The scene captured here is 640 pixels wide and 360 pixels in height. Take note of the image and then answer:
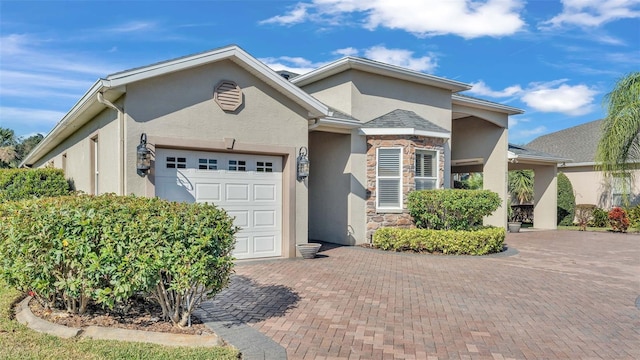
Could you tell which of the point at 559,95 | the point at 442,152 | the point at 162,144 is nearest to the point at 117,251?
the point at 162,144

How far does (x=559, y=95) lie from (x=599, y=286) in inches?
1228

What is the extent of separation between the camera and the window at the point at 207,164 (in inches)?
357

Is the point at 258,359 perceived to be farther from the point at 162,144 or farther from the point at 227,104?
the point at 227,104

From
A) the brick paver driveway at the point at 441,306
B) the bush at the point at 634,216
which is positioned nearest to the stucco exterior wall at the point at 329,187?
the brick paver driveway at the point at 441,306

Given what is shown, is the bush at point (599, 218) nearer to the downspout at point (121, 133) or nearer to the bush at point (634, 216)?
the bush at point (634, 216)

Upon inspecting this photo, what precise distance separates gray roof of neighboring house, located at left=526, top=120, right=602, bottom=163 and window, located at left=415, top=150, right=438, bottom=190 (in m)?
14.6

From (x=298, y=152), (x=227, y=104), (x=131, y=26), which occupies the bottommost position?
(x=298, y=152)

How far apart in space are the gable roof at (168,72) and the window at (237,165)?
6.51 ft

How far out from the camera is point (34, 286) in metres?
4.59

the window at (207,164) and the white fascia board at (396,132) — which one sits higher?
the white fascia board at (396,132)

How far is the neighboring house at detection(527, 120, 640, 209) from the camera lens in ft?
68.7

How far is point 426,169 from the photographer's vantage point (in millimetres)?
13172

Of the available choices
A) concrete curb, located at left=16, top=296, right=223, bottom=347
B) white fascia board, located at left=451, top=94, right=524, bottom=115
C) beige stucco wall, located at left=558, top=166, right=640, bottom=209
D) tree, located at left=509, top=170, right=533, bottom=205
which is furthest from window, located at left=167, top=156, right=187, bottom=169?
tree, located at left=509, top=170, right=533, bottom=205

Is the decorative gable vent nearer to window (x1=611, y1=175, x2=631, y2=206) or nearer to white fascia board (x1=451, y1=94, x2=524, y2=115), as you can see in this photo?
white fascia board (x1=451, y1=94, x2=524, y2=115)
